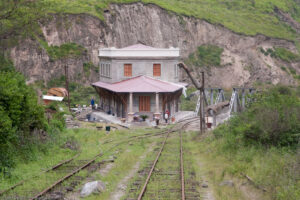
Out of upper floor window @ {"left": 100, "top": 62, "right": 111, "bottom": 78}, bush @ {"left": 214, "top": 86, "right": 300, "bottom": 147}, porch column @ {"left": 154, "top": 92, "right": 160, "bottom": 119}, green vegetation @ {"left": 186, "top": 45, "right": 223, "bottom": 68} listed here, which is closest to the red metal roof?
porch column @ {"left": 154, "top": 92, "right": 160, "bottom": 119}

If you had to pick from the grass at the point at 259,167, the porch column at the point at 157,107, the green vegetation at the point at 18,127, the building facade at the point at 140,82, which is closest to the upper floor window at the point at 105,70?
the building facade at the point at 140,82

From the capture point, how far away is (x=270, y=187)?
46.2 ft

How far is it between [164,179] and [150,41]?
6213cm

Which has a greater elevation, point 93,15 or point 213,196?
point 93,15

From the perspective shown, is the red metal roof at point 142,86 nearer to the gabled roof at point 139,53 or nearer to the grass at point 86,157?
the gabled roof at point 139,53

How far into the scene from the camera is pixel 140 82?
4262 cm

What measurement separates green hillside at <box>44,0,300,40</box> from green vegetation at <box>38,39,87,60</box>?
18.2ft

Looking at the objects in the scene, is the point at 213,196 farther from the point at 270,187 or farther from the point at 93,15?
the point at 93,15

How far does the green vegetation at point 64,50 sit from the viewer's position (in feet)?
207

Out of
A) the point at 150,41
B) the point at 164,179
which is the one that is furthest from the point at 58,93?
the point at 164,179

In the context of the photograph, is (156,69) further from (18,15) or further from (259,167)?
(259,167)

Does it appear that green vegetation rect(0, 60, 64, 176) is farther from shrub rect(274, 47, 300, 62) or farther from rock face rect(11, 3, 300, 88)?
shrub rect(274, 47, 300, 62)

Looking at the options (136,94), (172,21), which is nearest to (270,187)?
(136,94)

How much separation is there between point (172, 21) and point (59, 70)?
2531 cm
